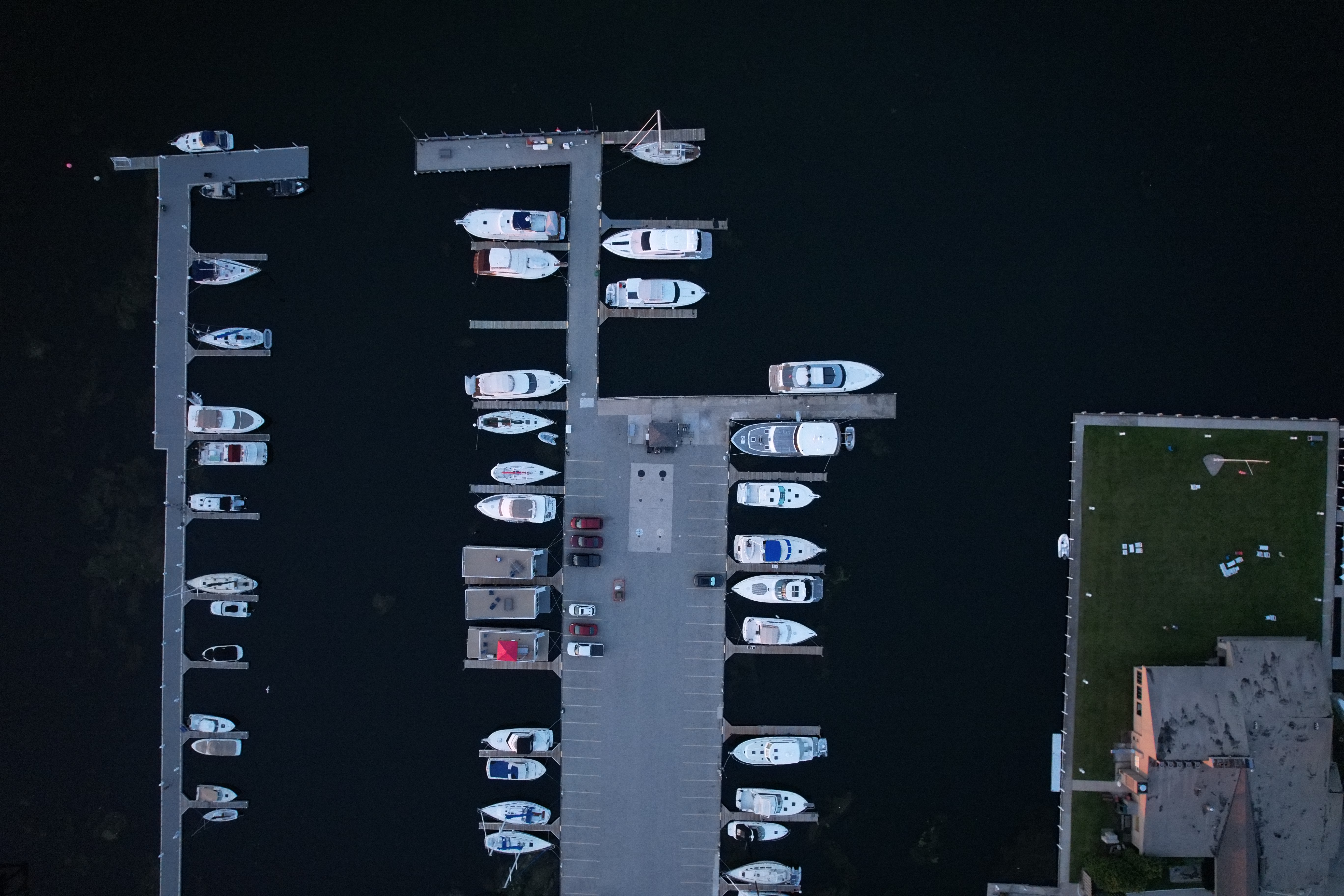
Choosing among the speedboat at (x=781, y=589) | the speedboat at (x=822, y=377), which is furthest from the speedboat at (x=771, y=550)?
the speedboat at (x=822, y=377)

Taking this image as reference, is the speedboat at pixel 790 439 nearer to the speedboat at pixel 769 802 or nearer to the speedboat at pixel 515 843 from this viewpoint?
the speedboat at pixel 769 802

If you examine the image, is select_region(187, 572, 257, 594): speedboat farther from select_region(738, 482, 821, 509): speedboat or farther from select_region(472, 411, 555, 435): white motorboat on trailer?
select_region(738, 482, 821, 509): speedboat

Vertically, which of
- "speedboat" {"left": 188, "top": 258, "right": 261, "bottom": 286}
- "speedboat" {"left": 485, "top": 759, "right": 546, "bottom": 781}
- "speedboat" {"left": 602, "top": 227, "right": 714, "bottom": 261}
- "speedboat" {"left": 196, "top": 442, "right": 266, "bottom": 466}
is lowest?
"speedboat" {"left": 485, "top": 759, "right": 546, "bottom": 781}

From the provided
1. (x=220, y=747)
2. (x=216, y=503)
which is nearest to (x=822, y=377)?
(x=216, y=503)

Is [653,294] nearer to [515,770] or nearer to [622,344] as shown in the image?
[622,344]

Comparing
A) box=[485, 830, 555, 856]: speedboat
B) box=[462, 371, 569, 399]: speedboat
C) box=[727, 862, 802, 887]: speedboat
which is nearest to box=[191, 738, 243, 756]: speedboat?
box=[485, 830, 555, 856]: speedboat

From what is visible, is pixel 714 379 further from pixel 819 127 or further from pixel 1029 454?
pixel 1029 454
